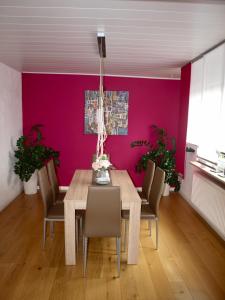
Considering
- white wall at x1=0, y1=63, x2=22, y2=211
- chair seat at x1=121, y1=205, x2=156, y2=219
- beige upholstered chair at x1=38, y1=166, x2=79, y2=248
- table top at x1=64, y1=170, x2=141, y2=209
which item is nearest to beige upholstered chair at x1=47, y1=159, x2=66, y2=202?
beige upholstered chair at x1=38, y1=166, x2=79, y2=248

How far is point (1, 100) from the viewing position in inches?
152

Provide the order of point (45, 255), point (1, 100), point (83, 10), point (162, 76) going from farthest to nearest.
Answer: point (162, 76) < point (1, 100) < point (45, 255) < point (83, 10)

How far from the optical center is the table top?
2.43 meters

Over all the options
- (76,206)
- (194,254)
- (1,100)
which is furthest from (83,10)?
(194,254)

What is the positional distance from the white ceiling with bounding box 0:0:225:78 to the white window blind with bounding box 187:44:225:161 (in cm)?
24

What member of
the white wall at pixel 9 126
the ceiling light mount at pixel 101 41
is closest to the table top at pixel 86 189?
the white wall at pixel 9 126

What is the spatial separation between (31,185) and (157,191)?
279cm

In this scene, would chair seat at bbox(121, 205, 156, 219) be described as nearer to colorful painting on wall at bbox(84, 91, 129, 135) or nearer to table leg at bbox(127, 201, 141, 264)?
table leg at bbox(127, 201, 141, 264)

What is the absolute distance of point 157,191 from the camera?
282cm

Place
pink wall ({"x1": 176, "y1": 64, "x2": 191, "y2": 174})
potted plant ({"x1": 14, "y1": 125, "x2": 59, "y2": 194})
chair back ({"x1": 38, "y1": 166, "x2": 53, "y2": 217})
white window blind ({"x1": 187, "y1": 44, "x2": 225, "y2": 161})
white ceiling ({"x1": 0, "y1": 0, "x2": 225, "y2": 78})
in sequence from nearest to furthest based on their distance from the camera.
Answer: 1. white ceiling ({"x1": 0, "y1": 0, "x2": 225, "y2": 78})
2. chair back ({"x1": 38, "y1": 166, "x2": 53, "y2": 217})
3. white window blind ({"x1": 187, "y1": 44, "x2": 225, "y2": 161})
4. pink wall ({"x1": 176, "y1": 64, "x2": 191, "y2": 174})
5. potted plant ({"x1": 14, "y1": 125, "x2": 59, "y2": 194})

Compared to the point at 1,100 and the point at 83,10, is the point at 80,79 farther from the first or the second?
the point at 83,10

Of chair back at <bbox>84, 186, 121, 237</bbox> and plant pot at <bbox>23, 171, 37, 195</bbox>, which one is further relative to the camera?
plant pot at <bbox>23, 171, 37, 195</bbox>

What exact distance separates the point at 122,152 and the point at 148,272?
9.32ft

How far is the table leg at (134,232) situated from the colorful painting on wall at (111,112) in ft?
8.67
